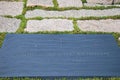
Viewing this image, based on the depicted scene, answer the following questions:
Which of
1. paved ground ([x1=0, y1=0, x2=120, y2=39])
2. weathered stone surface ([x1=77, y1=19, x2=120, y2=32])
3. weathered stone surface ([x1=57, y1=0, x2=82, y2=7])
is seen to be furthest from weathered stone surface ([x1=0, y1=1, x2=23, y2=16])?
weathered stone surface ([x1=77, y1=19, x2=120, y2=32])

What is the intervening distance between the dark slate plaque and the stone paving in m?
0.28

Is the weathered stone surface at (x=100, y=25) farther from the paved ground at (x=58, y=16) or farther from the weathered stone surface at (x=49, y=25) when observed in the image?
the weathered stone surface at (x=49, y=25)

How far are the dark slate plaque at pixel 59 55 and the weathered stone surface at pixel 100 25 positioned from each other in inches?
9.5

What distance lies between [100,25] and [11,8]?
5.84 feet

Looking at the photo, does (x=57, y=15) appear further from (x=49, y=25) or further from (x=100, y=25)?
(x=100, y=25)

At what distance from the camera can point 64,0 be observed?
5879 mm

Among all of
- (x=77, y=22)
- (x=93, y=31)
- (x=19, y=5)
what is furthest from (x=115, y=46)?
(x=19, y=5)

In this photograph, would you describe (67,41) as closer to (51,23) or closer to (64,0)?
(51,23)

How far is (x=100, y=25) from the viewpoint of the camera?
5035 millimetres

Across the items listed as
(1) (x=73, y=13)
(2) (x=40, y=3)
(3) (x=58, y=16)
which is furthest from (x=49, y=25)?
(2) (x=40, y=3)

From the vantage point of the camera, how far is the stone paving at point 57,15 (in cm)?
491

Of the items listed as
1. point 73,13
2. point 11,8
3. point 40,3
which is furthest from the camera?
point 40,3

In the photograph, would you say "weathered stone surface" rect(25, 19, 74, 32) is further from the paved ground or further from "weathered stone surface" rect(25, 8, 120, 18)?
"weathered stone surface" rect(25, 8, 120, 18)

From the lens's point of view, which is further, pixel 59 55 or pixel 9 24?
pixel 9 24
